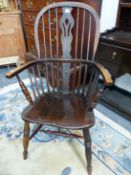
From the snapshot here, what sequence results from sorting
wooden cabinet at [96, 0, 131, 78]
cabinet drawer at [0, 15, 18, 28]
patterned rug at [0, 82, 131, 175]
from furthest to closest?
1. cabinet drawer at [0, 15, 18, 28]
2. wooden cabinet at [96, 0, 131, 78]
3. patterned rug at [0, 82, 131, 175]

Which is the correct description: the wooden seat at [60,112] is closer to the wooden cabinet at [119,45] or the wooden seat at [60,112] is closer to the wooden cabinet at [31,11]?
the wooden cabinet at [119,45]

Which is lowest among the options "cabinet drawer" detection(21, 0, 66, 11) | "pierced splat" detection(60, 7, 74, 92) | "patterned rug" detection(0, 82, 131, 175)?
"patterned rug" detection(0, 82, 131, 175)

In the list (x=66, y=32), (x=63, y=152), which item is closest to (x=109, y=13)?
(x=66, y=32)

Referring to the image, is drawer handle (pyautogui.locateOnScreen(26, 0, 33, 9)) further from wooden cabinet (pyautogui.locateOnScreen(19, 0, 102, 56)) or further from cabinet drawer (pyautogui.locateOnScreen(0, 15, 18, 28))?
cabinet drawer (pyautogui.locateOnScreen(0, 15, 18, 28))

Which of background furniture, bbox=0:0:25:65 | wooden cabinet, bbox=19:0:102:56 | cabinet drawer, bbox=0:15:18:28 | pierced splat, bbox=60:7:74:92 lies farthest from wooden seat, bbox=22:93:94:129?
cabinet drawer, bbox=0:15:18:28

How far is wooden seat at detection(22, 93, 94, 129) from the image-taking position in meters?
0.99

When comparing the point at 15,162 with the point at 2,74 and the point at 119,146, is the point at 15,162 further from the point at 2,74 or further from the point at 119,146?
the point at 2,74

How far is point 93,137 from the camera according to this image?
1.47 m

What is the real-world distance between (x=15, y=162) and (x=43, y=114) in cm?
52

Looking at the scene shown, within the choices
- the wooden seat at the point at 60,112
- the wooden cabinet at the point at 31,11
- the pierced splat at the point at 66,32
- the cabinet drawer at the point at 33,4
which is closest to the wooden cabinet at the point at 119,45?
the wooden cabinet at the point at 31,11

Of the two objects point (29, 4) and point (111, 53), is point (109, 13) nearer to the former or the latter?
point (111, 53)

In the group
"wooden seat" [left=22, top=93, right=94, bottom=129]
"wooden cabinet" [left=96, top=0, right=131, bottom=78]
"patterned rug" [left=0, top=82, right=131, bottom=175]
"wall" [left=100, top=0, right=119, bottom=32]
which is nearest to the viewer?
"wooden seat" [left=22, top=93, right=94, bottom=129]

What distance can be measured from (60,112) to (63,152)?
1.45 ft

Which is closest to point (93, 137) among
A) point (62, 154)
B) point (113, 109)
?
point (62, 154)
